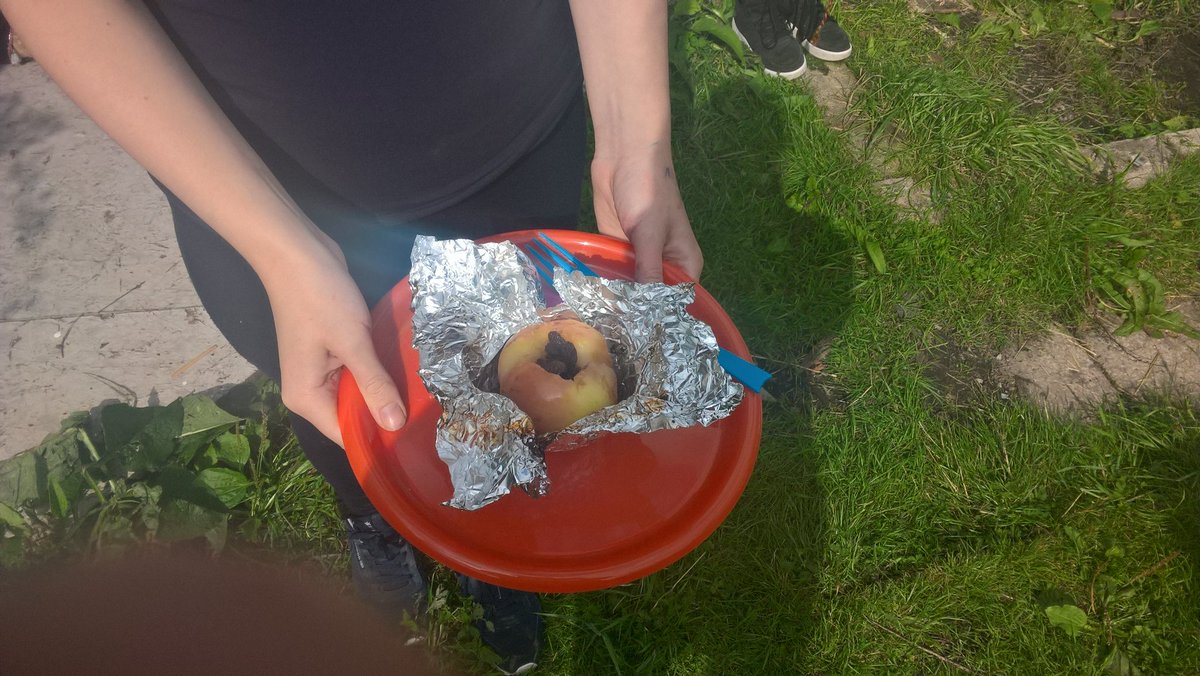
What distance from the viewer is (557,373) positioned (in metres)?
1.44

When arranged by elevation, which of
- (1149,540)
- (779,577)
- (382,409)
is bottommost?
(1149,540)

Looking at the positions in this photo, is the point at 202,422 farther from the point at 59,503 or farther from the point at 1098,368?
the point at 1098,368

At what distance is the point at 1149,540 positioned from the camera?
2.37m

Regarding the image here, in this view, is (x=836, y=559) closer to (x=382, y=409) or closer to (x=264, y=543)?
(x=382, y=409)

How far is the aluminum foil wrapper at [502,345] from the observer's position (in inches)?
51.2

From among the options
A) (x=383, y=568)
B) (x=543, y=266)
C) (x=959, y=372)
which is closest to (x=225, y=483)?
(x=383, y=568)

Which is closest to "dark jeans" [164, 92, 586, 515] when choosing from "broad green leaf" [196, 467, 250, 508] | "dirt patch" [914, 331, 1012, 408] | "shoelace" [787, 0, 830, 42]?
"broad green leaf" [196, 467, 250, 508]

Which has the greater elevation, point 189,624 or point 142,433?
point 142,433

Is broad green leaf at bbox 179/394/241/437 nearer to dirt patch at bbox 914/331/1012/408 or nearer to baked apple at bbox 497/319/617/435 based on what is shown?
baked apple at bbox 497/319/617/435

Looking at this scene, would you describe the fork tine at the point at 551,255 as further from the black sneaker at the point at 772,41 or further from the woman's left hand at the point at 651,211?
the black sneaker at the point at 772,41

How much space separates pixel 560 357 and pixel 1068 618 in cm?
193

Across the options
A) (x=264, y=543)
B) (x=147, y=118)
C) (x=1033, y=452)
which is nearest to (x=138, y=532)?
(x=264, y=543)

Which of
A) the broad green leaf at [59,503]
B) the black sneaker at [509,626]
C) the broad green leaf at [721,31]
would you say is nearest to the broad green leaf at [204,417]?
the broad green leaf at [59,503]

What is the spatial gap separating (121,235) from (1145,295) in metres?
4.07
